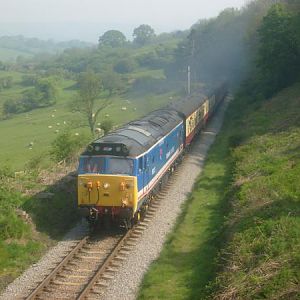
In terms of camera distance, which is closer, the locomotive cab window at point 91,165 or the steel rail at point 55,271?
the steel rail at point 55,271

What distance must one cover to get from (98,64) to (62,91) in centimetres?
5153

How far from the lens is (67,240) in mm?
19281

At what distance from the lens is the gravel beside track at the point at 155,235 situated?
598 inches

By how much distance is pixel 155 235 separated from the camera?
64.4 feet

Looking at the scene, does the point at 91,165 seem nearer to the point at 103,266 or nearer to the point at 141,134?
the point at 141,134

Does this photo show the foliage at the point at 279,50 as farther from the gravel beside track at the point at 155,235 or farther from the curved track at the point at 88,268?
the curved track at the point at 88,268

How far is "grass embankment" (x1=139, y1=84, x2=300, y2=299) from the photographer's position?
42.6 ft

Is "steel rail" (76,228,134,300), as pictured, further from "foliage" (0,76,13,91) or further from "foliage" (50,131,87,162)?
"foliage" (0,76,13,91)

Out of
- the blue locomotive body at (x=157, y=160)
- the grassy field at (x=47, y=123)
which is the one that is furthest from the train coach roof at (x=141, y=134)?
the grassy field at (x=47, y=123)

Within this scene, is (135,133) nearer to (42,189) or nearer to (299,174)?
(42,189)

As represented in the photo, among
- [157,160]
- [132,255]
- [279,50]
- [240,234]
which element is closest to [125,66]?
[279,50]

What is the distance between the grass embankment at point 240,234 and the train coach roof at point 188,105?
497 cm

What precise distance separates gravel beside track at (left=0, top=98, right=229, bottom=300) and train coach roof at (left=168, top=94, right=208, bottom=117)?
799 cm

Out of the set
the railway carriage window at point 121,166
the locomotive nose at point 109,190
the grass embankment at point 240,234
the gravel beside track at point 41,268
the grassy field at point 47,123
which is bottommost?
the grassy field at point 47,123
